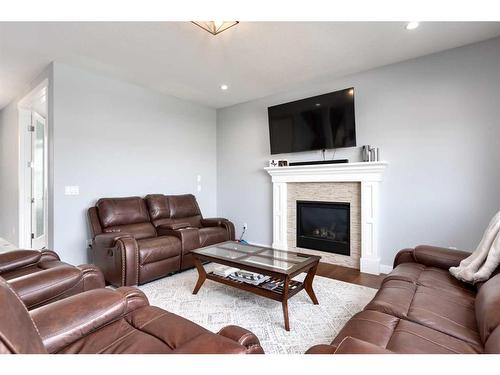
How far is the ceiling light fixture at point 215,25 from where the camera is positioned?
2.33 m

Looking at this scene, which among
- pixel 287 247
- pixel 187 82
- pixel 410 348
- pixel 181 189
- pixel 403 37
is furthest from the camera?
pixel 181 189

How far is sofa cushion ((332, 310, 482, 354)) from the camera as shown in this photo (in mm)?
1068

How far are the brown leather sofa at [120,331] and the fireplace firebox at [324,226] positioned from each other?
2.89 metres

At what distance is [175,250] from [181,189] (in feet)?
5.35

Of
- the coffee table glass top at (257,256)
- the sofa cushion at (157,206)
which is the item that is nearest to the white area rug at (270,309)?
the coffee table glass top at (257,256)

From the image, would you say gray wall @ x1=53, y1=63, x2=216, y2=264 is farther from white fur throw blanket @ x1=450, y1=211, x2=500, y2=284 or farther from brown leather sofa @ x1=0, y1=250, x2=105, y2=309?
white fur throw blanket @ x1=450, y1=211, x2=500, y2=284

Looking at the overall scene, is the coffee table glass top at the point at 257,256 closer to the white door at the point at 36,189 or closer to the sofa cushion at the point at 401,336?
the sofa cushion at the point at 401,336

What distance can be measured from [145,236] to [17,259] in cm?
148

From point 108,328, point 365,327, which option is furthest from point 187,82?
point 365,327

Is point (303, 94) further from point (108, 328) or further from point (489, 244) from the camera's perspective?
point (108, 328)

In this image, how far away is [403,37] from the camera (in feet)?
8.58

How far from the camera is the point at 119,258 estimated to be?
2676 mm

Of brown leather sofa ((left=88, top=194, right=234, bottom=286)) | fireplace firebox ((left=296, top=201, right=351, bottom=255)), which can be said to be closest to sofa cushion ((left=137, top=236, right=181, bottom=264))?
brown leather sofa ((left=88, top=194, right=234, bottom=286))

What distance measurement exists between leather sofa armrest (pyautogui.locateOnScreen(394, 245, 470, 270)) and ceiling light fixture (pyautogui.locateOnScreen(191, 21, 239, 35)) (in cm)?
258
